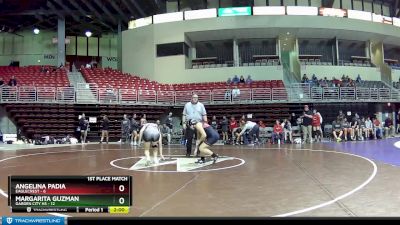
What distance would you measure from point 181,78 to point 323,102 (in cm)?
1023

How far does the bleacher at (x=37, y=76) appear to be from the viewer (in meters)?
21.7

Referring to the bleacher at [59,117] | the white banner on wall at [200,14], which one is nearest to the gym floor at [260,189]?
the bleacher at [59,117]

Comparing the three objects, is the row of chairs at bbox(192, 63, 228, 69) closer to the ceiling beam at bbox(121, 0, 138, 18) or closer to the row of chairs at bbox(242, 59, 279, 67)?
the row of chairs at bbox(242, 59, 279, 67)

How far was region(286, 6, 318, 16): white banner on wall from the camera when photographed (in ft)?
88.4

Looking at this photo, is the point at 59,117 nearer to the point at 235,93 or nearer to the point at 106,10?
the point at 235,93

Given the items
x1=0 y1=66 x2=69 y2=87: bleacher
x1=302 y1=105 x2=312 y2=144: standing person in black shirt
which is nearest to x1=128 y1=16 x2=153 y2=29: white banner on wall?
x1=0 y1=66 x2=69 y2=87: bleacher

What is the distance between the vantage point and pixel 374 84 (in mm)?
28047

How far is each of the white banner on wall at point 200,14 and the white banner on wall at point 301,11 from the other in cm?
556

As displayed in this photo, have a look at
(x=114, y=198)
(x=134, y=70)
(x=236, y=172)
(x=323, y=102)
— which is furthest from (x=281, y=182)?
(x=134, y=70)

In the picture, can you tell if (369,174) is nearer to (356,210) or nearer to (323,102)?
(356,210)

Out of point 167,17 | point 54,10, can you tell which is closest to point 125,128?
point 167,17
